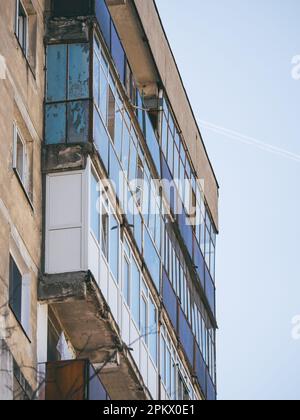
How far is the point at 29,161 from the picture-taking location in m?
25.0

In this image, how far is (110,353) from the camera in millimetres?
25938

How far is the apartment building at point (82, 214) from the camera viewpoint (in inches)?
944

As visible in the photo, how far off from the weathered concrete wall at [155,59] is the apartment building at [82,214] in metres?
0.07

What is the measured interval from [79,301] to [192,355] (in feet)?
26.8

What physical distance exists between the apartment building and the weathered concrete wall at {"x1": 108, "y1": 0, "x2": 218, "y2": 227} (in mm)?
65

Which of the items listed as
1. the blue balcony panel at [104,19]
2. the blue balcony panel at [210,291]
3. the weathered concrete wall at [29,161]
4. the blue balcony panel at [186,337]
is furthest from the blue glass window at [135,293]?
the blue balcony panel at [210,291]

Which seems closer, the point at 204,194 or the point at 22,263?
the point at 22,263

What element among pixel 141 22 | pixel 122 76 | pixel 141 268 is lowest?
pixel 141 268

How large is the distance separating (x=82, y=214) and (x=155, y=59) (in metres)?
7.37

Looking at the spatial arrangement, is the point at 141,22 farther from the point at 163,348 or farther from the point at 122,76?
the point at 163,348

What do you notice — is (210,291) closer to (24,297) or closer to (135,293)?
(135,293)

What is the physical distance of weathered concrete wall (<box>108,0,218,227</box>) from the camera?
30094 millimetres

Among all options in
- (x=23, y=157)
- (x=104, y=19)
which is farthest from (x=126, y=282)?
(x=104, y=19)
